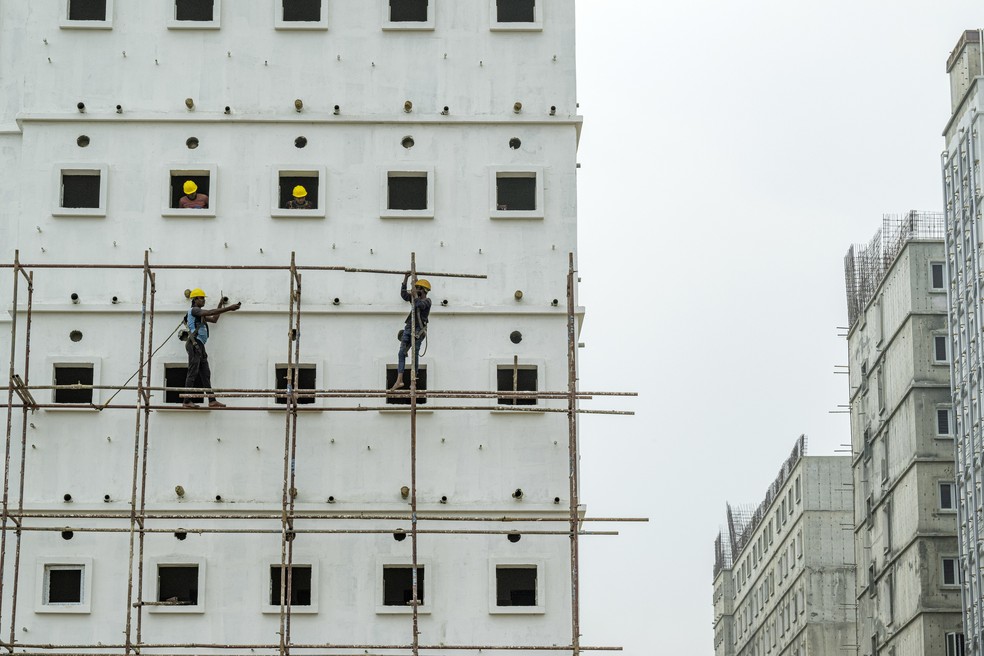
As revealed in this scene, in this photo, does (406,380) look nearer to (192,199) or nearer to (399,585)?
(399,585)

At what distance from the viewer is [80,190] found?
29.8 meters

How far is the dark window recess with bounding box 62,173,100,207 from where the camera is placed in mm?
29703

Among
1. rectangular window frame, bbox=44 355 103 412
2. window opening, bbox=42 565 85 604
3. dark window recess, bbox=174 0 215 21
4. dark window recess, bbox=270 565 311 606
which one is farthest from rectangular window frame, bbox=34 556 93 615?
dark window recess, bbox=174 0 215 21

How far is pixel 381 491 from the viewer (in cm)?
2828

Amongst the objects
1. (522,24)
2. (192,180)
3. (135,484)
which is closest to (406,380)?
(135,484)

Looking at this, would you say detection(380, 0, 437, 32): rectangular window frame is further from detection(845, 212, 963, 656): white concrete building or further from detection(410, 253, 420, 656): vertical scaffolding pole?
detection(845, 212, 963, 656): white concrete building

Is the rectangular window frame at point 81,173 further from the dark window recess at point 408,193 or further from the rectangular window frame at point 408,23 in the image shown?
the rectangular window frame at point 408,23

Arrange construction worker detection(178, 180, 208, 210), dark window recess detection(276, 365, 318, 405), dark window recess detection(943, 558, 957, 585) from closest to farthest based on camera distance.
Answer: dark window recess detection(276, 365, 318, 405), construction worker detection(178, 180, 208, 210), dark window recess detection(943, 558, 957, 585)

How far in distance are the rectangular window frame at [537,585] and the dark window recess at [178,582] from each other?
178 inches

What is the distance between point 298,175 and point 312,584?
266 inches

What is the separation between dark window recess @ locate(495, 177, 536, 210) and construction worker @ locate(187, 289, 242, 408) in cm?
464

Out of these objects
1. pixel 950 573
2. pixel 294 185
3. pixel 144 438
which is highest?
pixel 294 185

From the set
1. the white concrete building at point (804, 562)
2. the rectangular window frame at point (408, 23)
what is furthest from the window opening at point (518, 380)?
the white concrete building at point (804, 562)

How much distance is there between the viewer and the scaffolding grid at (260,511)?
27.0 meters
